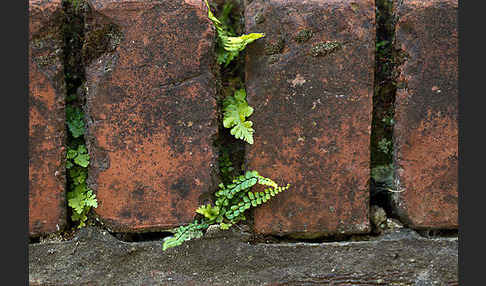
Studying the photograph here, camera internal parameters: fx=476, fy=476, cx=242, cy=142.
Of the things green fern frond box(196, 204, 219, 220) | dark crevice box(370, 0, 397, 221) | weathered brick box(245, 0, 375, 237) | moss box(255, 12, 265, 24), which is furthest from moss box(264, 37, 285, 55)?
green fern frond box(196, 204, 219, 220)

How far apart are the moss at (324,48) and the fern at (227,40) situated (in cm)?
27

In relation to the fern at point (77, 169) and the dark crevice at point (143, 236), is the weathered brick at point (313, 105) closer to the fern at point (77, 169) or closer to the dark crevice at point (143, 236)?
the dark crevice at point (143, 236)

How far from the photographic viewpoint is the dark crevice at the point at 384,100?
8.12 feet

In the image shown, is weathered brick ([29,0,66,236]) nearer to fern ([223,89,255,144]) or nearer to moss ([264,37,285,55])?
fern ([223,89,255,144])

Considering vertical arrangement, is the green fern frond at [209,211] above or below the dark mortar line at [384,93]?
below

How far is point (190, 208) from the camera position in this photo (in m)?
2.41

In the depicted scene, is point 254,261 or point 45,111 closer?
point 45,111

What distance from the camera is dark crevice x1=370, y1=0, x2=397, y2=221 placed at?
2475 millimetres

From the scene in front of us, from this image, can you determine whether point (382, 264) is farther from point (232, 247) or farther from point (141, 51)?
point (141, 51)

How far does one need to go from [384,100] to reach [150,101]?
1.21m

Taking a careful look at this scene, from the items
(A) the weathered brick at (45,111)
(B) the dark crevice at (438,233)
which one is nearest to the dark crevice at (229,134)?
(A) the weathered brick at (45,111)

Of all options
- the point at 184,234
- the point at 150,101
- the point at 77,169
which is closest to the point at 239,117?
the point at 150,101

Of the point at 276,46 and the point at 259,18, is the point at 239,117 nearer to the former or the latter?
the point at 276,46

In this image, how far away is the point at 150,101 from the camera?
7.71 feet
